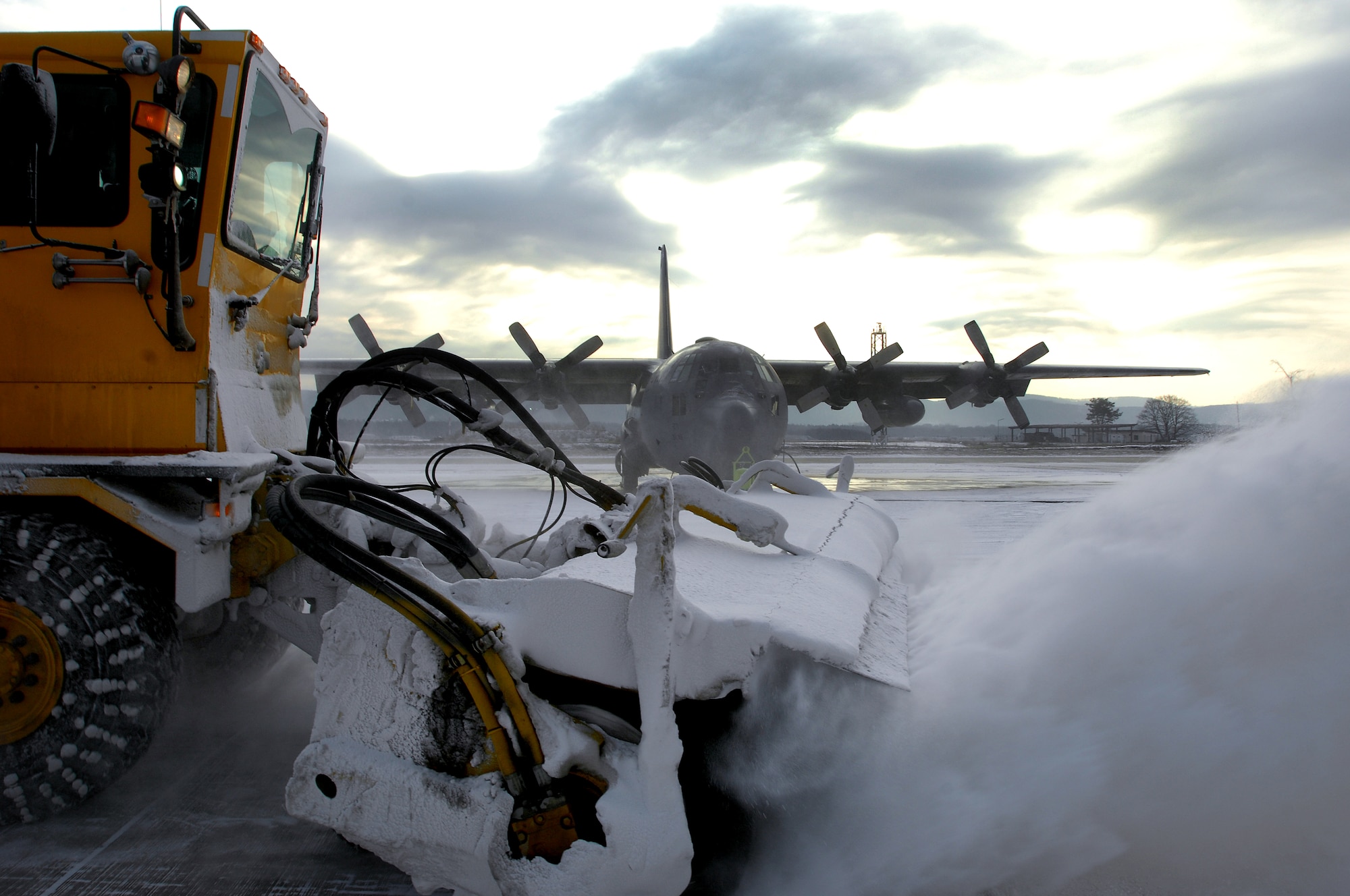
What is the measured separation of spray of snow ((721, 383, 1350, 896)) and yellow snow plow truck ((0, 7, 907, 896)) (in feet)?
0.53

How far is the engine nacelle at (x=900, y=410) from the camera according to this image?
53.3ft

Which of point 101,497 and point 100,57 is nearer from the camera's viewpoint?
point 101,497

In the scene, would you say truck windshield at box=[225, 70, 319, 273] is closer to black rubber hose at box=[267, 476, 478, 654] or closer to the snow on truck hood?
black rubber hose at box=[267, 476, 478, 654]

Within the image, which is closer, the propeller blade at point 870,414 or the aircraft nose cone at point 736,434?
the aircraft nose cone at point 736,434

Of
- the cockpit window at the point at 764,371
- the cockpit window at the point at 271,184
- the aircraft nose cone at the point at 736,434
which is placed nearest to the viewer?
the cockpit window at the point at 271,184

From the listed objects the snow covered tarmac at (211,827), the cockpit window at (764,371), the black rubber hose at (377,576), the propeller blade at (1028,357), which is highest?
the propeller blade at (1028,357)

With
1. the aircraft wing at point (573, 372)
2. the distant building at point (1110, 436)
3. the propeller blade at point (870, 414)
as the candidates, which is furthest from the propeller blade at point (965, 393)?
the distant building at point (1110, 436)

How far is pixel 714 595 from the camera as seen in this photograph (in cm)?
204

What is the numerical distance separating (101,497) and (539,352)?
1455 centimetres

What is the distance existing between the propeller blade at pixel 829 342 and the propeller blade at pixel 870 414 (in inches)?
36.1

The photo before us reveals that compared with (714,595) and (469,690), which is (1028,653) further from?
(469,690)

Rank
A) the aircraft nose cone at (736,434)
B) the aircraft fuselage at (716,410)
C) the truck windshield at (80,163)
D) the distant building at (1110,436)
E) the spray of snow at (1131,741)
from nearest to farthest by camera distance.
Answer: the spray of snow at (1131,741) < the truck windshield at (80,163) < the aircraft nose cone at (736,434) < the aircraft fuselage at (716,410) < the distant building at (1110,436)

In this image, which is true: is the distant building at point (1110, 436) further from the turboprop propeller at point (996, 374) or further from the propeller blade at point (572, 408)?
the propeller blade at point (572, 408)

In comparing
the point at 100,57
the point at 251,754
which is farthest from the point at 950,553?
the point at 100,57
